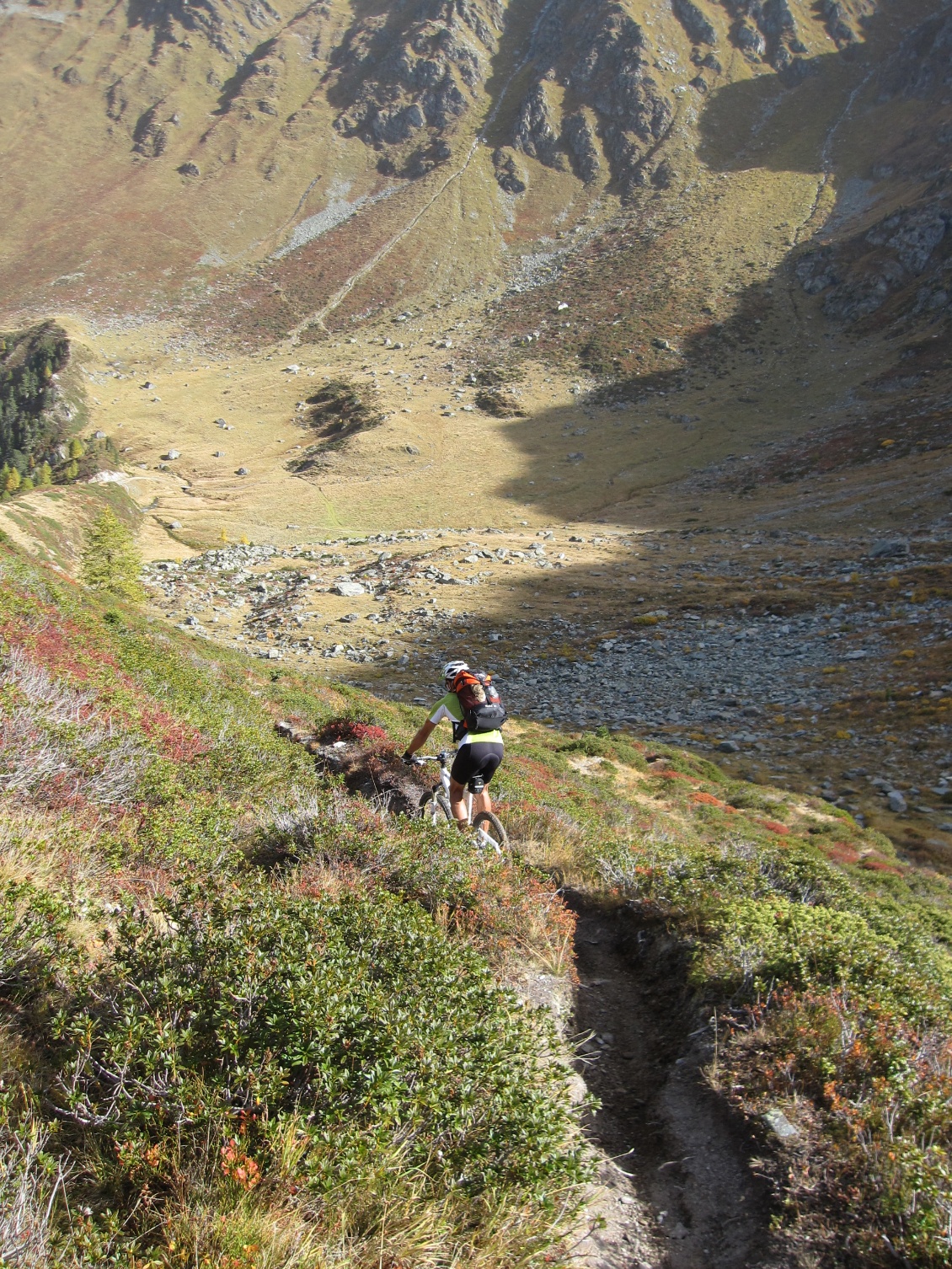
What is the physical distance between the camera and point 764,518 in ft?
137

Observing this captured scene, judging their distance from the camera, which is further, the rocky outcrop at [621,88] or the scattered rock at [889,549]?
the rocky outcrop at [621,88]

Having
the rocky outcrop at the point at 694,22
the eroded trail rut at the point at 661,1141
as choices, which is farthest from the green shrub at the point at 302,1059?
the rocky outcrop at the point at 694,22

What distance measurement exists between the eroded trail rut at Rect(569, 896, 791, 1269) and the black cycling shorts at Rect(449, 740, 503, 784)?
77.8 inches

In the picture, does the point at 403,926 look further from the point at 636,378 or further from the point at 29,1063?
the point at 636,378

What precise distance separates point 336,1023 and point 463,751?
4003 mm

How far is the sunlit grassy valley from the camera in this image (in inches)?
108

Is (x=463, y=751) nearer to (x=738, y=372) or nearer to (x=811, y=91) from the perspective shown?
(x=738, y=372)

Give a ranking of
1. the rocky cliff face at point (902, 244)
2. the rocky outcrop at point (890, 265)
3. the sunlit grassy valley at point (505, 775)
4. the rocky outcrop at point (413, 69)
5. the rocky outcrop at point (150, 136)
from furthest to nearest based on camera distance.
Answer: the rocky outcrop at point (413, 69) < the rocky outcrop at point (150, 136) < the rocky cliff face at point (902, 244) < the rocky outcrop at point (890, 265) < the sunlit grassy valley at point (505, 775)

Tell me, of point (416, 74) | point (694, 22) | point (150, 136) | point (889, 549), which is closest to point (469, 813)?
point (889, 549)

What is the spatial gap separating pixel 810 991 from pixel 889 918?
12.2ft

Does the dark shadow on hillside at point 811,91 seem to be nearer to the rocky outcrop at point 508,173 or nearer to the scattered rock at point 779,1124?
the rocky outcrop at point 508,173

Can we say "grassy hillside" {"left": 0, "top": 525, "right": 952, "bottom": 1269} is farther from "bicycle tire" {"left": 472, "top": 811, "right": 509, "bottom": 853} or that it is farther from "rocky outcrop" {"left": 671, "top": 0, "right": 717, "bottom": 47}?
"rocky outcrop" {"left": 671, "top": 0, "right": 717, "bottom": 47}

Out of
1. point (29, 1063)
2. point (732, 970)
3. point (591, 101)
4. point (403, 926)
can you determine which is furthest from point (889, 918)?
point (591, 101)

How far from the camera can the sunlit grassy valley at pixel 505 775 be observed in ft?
8.99
